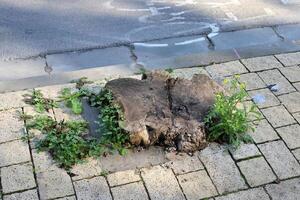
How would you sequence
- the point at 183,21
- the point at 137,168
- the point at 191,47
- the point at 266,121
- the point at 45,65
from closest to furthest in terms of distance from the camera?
the point at 137,168, the point at 266,121, the point at 45,65, the point at 191,47, the point at 183,21

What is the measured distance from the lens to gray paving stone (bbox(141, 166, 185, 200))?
9.84 feet

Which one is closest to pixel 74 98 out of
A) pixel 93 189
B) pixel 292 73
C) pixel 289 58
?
pixel 93 189

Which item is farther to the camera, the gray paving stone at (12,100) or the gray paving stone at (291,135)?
the gray paving stone at (12,100)

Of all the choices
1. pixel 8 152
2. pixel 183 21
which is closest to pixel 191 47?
pixel 183 21

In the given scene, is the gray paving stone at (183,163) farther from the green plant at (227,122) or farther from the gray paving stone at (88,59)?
the gray paving stone at (88,59)

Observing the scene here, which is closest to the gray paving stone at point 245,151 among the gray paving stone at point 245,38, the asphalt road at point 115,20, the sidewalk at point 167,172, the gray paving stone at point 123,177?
the sidewalk at point 167,172

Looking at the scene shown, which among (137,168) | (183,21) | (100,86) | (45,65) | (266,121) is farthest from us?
(183,21)

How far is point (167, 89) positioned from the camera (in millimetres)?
3602

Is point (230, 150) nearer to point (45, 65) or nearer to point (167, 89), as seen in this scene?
point (167, 89)

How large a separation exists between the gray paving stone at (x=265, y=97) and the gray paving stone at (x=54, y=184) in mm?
1633

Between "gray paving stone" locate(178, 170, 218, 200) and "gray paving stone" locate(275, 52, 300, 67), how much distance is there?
1638 millimetres

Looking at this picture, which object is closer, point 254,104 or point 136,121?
point 136,121

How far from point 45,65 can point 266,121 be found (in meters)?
2.04

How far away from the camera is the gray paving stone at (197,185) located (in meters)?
3.01
